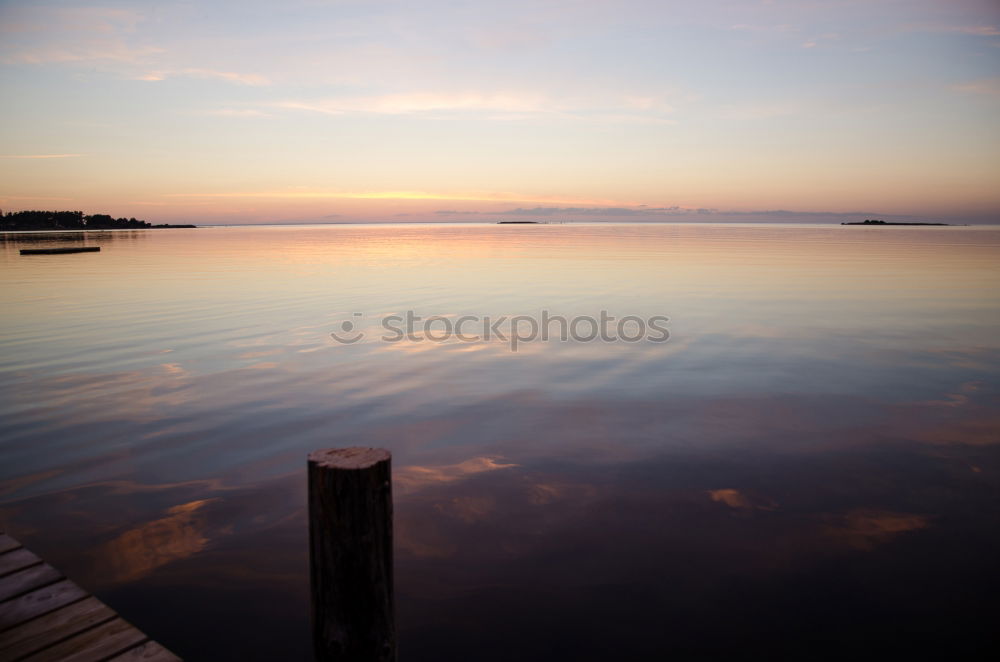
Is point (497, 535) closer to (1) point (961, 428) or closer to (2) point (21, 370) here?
(1) point (961, 428)

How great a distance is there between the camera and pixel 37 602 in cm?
456

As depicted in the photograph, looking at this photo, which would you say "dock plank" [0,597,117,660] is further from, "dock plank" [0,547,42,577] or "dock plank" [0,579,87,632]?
"dock plank" [0,547,42,577]

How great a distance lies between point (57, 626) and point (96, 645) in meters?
0.47

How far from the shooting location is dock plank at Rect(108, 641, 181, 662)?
3.99m

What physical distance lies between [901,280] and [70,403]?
41059mm

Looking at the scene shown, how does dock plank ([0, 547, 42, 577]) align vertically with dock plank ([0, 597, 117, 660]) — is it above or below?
above

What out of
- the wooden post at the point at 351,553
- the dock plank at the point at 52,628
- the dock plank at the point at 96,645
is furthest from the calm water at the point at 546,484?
the wooden post at the point at 351,553

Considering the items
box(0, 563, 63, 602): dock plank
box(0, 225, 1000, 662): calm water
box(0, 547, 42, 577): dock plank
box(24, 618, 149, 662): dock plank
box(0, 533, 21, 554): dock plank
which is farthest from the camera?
box(0, 225, 1000, 662): calm water

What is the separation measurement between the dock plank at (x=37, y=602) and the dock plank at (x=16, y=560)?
0.49m

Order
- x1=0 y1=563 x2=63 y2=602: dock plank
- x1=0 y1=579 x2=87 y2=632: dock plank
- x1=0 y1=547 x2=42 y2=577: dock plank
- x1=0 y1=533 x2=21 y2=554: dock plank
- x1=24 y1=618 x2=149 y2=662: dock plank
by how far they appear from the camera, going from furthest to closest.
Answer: x1=0 y1=533 x2=21 y2=554: dock plank < x1=0 y1=547 x2=42 y2=577: dock plank < x1=0 y1=563 x2=63 y2=602: dock plank < x1=0 y1=579 x2=87 y2=632: dock plank < x1=24 y1=618 x2=149 y2=662: dock plank

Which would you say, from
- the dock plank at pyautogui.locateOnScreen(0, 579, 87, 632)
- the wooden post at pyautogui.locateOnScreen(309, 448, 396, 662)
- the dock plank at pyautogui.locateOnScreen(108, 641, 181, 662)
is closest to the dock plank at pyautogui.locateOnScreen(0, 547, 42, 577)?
the dock plank at pyautogui.locateOnScreen(0, 579, 87, 632)

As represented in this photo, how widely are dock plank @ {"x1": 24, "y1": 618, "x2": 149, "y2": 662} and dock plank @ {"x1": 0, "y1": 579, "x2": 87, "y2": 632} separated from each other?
1.70ft

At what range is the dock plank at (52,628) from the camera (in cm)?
404

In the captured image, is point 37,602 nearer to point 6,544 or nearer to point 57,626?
point 57,626
